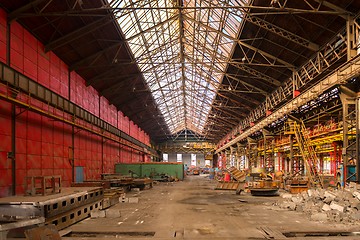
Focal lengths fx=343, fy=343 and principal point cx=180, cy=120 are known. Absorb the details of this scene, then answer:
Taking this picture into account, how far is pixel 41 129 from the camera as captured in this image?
709 inches

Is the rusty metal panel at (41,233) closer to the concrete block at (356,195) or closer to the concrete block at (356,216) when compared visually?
the concrete block at (356,216)

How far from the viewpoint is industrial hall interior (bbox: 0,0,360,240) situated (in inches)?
436

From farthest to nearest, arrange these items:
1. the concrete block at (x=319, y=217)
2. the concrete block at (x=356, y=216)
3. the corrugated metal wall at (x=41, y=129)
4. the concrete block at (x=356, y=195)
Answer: the corrugated metal wall at (x=41, y=129), the concrete block at (x=356, y=195), the concrete block at (x=319, y=217), the concrete block at (x=356, y=216)

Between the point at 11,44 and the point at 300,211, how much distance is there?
14.4 m

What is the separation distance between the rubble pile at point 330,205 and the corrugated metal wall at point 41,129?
12111 mm

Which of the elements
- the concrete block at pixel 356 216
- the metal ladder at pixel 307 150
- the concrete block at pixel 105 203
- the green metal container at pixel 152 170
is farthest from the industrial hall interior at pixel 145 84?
the green metal container at pixel 152 170

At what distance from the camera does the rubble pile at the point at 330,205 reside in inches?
460

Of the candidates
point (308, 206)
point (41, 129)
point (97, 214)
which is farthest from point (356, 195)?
point (41, 129)

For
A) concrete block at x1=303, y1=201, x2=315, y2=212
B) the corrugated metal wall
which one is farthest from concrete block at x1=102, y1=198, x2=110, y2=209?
concrete block at x1=303, y1=201, x2=315, y2=212

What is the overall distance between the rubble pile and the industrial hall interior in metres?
0.06

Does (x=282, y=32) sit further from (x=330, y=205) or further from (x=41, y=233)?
(x=41, y=233)

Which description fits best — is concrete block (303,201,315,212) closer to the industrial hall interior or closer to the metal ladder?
the industrial hall interior

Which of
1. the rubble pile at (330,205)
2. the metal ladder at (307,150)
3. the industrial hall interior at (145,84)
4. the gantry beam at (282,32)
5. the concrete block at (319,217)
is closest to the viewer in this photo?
the industrial hall interior at (145,84)

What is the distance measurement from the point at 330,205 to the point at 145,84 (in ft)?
81.7
